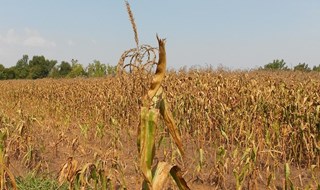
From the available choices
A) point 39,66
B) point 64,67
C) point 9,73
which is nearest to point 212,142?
point 64,67

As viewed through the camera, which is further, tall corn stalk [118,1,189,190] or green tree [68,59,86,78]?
green tree [68,59,86,78]

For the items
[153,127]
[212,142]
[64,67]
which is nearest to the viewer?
[153,127]

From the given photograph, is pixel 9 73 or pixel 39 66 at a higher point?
pixel 39 66

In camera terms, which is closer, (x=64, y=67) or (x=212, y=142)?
(x=212, y=142)

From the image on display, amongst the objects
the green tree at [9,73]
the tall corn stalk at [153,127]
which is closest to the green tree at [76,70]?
the green tree at [9,73]

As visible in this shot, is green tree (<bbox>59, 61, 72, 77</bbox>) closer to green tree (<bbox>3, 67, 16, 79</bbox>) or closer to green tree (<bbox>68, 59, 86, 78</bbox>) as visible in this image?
green tree (<bbox>68, 59, 86, 78</bbox>)

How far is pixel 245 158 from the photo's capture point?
359cm

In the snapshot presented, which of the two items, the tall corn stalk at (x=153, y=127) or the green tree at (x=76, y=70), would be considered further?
the green tree at (x=76, y=70)

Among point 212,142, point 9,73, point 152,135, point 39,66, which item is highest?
point 39,66

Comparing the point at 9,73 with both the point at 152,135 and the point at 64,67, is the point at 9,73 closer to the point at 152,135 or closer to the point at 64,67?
the point at 64,67

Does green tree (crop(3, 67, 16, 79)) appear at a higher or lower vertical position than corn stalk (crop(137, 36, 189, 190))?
higher

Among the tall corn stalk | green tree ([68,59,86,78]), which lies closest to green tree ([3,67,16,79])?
green tree ([68,59,86,78])

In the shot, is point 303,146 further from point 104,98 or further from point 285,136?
point 104,98

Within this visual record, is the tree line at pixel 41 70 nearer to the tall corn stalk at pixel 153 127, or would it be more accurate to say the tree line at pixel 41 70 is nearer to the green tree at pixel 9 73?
the green tree at pixel 9 73
